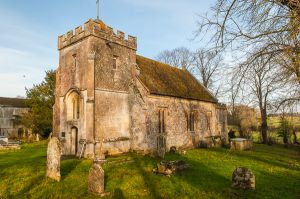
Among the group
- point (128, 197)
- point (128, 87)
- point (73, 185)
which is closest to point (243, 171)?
point (128, 197)

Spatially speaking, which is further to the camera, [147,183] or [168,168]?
[168,168]

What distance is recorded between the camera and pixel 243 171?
9766 millimetres

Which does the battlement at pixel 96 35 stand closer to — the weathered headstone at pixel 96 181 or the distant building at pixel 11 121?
the weathered headstone at pixel 96 181

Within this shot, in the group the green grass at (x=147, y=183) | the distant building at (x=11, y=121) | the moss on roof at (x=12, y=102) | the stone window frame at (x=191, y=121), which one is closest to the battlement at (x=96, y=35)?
the stone window frame at (x=191, y=121)

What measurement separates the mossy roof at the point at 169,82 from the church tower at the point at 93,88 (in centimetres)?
178

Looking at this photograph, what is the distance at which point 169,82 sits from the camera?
76.6 ft

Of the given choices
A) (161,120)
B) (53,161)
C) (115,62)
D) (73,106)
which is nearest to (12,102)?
(73,106)

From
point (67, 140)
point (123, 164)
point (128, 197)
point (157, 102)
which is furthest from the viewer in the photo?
point (157, 102)

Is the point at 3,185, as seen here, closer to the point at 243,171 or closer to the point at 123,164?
the point at 123,164

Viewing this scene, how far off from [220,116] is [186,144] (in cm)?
854

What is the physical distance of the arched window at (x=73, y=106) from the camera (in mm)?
18461

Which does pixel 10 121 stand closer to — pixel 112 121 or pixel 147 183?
pixel 112 121

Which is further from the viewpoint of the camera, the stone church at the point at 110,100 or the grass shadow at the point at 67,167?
the stone church at the point at 110,100

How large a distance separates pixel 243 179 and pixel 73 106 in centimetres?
1379
